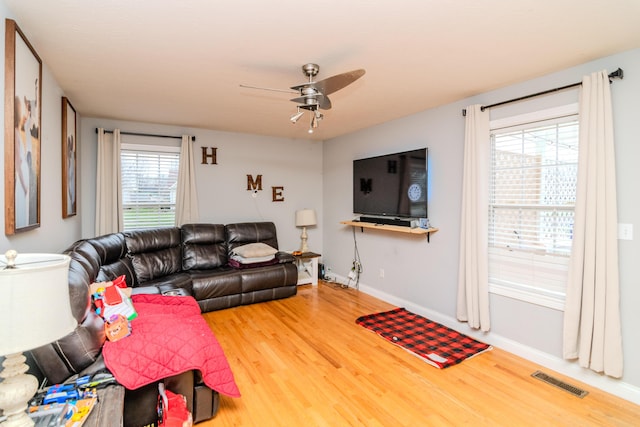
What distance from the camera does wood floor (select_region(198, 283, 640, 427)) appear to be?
2.10 m

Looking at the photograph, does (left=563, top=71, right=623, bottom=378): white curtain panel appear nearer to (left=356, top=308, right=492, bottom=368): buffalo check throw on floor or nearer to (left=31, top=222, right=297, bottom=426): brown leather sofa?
(left=356, top=308, right=492, bottom=368): buffalo check throw on floor

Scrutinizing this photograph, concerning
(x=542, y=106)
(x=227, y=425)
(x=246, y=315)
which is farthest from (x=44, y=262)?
(x=542, y=106)

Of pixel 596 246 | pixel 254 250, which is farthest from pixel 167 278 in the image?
pixel 596 246

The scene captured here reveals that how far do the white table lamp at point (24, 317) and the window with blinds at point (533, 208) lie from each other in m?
3.29

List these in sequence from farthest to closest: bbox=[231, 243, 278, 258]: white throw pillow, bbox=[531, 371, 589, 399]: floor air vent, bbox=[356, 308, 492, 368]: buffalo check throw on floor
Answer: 1. bbox=[231, 243, 278, 258]: white throw pillow
2. bbox=[356, 308, 492, 368]: buffalo check throw on floor
3. bbox=[531, 371, 589, 399]: floor air vent

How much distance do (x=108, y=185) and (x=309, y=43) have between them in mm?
3422

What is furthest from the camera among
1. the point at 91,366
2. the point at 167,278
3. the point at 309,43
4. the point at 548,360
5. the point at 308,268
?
the point at 308,268

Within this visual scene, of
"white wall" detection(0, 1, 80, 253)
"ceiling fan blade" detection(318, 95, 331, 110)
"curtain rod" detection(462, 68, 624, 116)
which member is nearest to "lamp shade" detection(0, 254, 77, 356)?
"white wall" detection(0, 1, 80, 253)

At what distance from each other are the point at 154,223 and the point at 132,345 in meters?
3.10

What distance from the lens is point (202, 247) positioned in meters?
4.44

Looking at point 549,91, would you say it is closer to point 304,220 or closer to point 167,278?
point 304,220

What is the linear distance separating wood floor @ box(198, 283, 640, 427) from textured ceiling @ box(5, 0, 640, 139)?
2475 mm

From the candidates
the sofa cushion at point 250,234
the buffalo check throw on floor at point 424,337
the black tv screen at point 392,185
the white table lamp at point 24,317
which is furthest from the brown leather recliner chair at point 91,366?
the black tv screen at point 392,185

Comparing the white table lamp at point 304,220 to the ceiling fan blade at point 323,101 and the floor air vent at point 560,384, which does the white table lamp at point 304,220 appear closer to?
the ceiling fan blade at point 323,101
